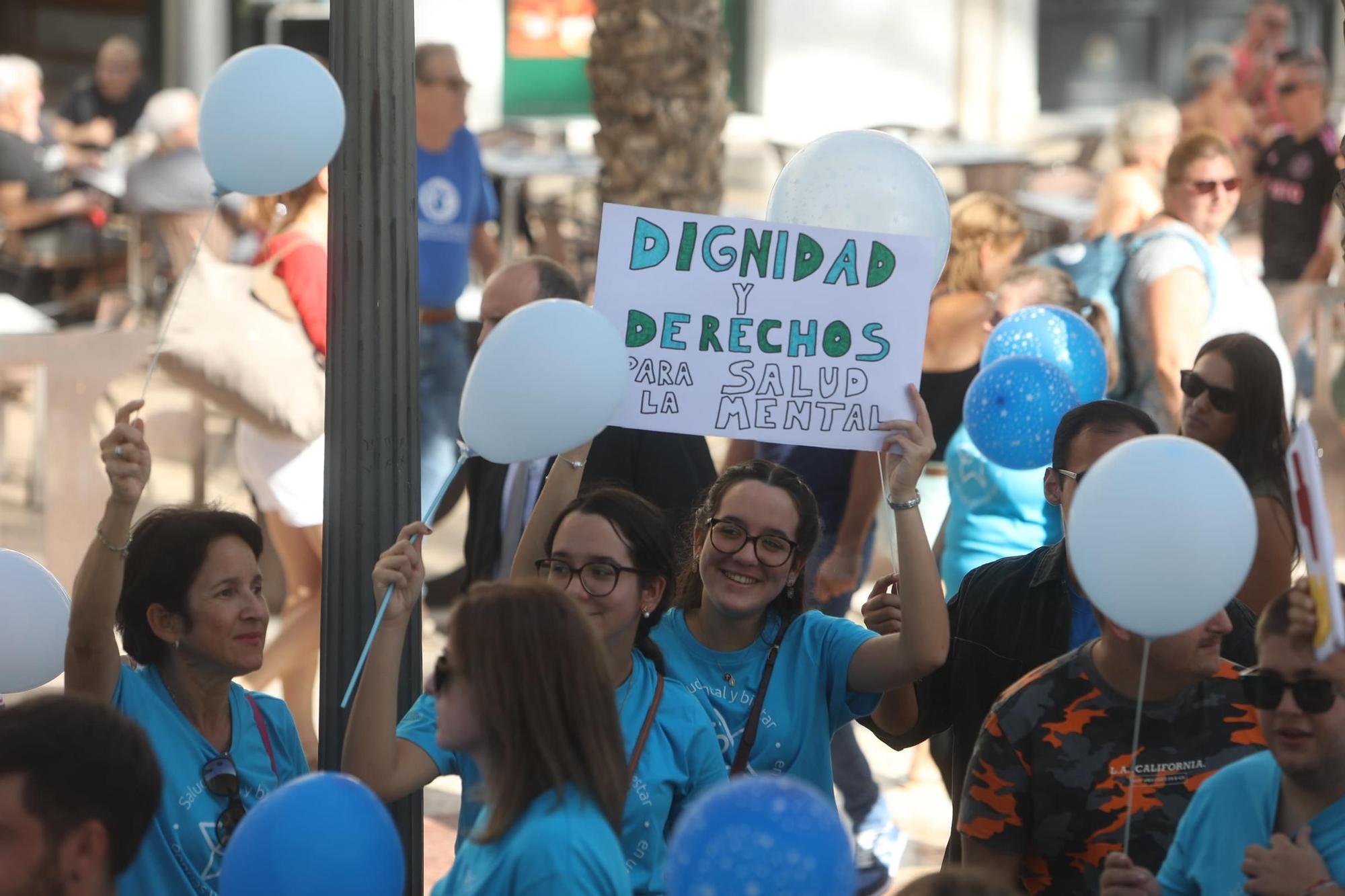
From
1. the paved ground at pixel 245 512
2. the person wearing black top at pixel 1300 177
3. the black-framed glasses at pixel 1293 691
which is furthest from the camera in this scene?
the person wearing black top at pixel 1300 177

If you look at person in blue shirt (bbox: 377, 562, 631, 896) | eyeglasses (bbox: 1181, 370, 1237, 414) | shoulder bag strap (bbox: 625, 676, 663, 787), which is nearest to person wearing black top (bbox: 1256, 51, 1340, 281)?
eyeglasses (bbox: 1181, 370, 1237, 414)

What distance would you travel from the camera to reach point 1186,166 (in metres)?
5.95

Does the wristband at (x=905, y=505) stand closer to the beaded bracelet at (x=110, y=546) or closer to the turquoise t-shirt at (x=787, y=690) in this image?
the turquoise t-shirt at (x=787, y=690)

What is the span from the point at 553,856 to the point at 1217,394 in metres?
2.19

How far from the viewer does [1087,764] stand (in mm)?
2637

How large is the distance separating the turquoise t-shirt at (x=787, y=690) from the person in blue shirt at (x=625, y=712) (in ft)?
0.42

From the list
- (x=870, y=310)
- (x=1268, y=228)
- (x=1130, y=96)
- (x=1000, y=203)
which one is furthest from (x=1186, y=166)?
(x=1130, y=96)

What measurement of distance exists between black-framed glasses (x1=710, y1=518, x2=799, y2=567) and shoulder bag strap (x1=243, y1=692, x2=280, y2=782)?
2.75 ft

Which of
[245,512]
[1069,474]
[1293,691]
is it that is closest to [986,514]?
[1069,474]

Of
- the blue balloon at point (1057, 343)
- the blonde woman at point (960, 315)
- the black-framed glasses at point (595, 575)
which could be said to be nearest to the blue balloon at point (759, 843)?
the black-framed glasses at point (595, 575)

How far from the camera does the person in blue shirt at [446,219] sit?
6.37 meters

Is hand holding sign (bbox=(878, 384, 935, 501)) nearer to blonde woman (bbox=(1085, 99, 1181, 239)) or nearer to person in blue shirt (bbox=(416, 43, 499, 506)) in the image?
person in blue shirt (bbox=(416, 43, 499, 506))

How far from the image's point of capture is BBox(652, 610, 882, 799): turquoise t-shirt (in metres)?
3.02

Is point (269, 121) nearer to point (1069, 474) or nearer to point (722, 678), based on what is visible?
point (722, 678)
